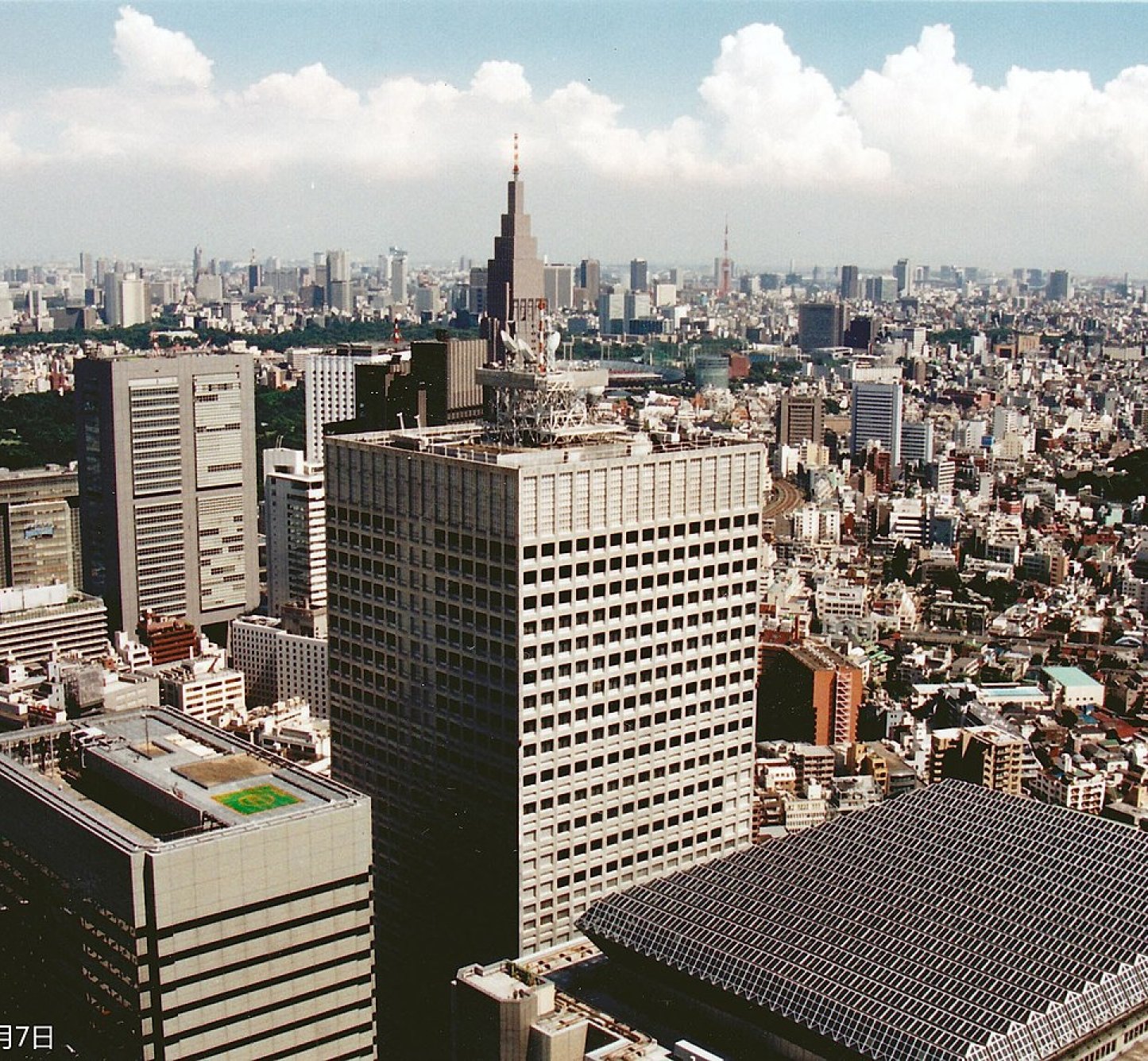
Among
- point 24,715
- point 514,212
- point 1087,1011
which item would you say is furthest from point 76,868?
point 514,212

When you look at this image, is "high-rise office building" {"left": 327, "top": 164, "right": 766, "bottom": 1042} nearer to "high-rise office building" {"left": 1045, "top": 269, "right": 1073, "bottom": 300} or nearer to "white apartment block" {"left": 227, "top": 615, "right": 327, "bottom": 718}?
"white apartment block" {"left": 227, "top": 615, "right": 327, "bottom": 718}

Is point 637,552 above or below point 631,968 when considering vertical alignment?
above

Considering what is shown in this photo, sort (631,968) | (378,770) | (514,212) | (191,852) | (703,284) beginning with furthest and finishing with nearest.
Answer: (703,284) < (514,212) < (378,770) < (631,968) < (191,852)

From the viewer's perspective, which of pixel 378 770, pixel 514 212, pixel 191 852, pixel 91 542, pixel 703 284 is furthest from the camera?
pixel 703 284

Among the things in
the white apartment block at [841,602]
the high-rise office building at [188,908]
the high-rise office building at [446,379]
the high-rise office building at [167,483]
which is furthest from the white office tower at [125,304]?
the high-rise office building at [188,908]

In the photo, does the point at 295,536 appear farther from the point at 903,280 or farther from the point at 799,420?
the point at 903,280

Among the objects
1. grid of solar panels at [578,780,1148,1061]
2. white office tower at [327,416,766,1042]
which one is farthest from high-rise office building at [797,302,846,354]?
white office tower at [327,416,766,1042]

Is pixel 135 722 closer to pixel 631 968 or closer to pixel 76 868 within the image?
pixel 76 868
